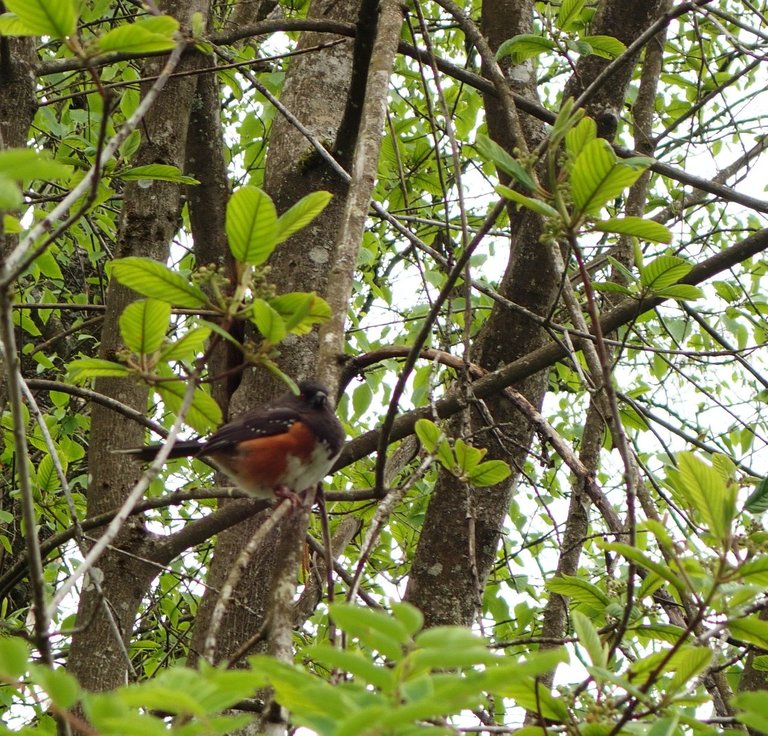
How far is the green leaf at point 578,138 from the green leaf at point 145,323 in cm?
81

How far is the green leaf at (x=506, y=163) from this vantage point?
1656 millimetres

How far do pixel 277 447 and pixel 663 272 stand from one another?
1.44 meters

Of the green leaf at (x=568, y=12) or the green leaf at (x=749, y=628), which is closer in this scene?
the green leaf at (x=749, y=628)

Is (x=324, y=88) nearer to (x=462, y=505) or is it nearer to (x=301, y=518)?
(x=462, y=505)

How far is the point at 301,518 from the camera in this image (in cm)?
179

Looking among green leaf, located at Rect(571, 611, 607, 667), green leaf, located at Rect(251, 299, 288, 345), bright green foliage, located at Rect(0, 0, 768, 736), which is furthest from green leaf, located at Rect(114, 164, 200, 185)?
green leaf, located at Rect(571, 611, 607, 667)

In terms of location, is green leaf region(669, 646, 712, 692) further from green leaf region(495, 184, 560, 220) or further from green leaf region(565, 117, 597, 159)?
green leaf region(565, 117, 597, 159)

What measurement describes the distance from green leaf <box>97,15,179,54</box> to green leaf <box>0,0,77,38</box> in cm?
5

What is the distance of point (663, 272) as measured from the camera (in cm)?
222

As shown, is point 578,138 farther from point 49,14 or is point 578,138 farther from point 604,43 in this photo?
point 604,43

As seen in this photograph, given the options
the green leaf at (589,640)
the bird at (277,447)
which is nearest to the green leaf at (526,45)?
the bird at (277,447)

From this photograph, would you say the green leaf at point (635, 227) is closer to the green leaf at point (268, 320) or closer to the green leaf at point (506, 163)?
the green leaf at point (506, 163)

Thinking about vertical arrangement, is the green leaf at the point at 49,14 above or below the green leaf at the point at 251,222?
above

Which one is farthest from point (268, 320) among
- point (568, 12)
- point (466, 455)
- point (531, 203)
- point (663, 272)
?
point (568, 12)
